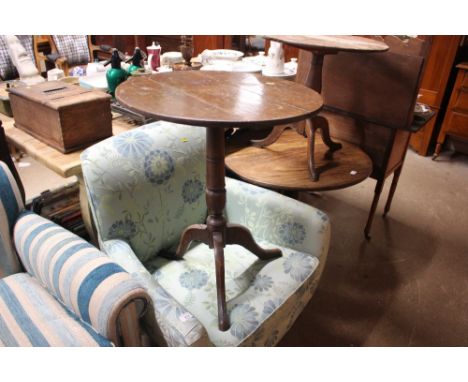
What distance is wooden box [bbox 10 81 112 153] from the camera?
1197 mm

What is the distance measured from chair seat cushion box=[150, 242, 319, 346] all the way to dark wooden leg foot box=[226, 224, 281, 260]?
0.09ft

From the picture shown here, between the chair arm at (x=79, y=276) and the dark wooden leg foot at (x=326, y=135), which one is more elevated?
the dark wooden leg foot at (x=326, y=135)

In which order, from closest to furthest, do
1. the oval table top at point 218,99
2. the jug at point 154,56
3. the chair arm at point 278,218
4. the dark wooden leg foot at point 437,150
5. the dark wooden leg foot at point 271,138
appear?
the oval table top at point 218,99, the chair arm at point 278,218, the dark wooden leg foot at point 271,138, the jug at point 154,56, the dark wooden leg foot at point 437,150

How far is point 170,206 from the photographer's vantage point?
4.19 feet

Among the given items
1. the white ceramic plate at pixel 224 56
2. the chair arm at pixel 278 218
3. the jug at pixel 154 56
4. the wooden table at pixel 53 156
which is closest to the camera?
the wooden table at pixel 53 156

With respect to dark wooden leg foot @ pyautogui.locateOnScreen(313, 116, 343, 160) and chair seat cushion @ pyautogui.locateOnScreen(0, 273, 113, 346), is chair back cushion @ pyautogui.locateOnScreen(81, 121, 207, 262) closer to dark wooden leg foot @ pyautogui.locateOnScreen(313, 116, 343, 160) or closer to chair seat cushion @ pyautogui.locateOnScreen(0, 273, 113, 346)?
chair seat cushion @ pyautogui.locateOnScreen(0, 273, 113, 346)

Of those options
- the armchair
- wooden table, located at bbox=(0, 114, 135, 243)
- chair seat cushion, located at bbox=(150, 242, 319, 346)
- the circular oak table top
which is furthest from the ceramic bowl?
the armchair

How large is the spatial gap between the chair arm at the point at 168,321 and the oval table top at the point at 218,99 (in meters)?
0.44

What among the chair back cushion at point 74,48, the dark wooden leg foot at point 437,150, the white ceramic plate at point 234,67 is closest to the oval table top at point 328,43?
the white ceramic plate at point 234,67

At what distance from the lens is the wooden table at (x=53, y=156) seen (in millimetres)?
1169

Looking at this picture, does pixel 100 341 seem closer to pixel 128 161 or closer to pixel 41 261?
pixel 41 261

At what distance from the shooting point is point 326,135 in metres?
1.58

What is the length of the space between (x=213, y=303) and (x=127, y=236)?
1.08ft

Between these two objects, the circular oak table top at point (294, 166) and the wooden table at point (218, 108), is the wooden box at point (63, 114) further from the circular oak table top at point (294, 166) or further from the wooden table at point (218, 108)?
the circular oak table top at point (294, 166)
